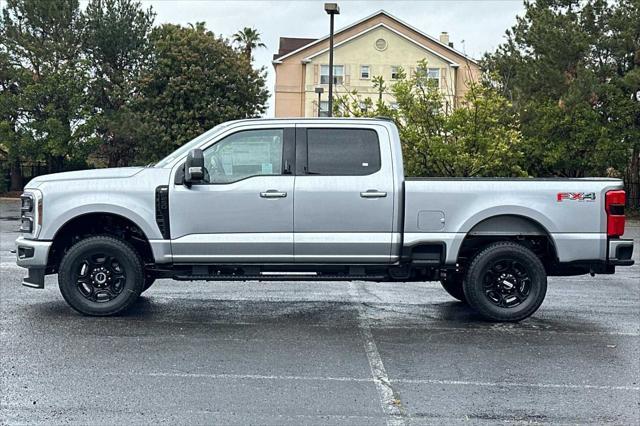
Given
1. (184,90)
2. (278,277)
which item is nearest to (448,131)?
(278,277)

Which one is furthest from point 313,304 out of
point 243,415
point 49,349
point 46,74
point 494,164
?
point 46,74

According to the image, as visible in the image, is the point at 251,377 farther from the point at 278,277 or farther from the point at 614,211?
the point at 614,211

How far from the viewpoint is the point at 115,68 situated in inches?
A: 1759

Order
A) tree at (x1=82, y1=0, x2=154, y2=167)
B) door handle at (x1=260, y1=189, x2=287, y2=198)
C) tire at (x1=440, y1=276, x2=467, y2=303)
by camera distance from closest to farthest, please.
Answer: door handle at (x1=260, y1=189, x2=287, y2=198)
tire at (x1=440, y1=276, x2=467, y2=303)
tree at (x1=82, y1=0, x2=154, y2=167)

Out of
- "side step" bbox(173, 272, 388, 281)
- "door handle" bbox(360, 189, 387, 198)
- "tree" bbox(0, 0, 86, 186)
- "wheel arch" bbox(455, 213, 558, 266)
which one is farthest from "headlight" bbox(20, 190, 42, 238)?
"tree" bbox(0, 0, 86, 186)

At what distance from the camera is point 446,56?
175 ft

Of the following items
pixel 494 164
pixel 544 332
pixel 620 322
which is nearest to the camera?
pixel 544 332

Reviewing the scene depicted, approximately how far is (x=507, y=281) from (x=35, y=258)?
4831mm

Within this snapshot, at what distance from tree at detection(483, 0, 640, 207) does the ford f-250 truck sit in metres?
25.0

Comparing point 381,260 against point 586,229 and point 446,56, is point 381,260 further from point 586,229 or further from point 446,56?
point 446,56

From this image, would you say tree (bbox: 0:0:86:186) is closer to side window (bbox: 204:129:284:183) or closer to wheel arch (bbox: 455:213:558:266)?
side window (bbox: 204:129:284:183)

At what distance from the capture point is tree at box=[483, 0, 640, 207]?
32688mm

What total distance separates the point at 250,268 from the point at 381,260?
135 centimetres

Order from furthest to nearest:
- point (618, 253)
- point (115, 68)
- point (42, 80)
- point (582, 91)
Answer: point (115, 68) < point (42, 80) < point (582, 91) < point (618, 253)
